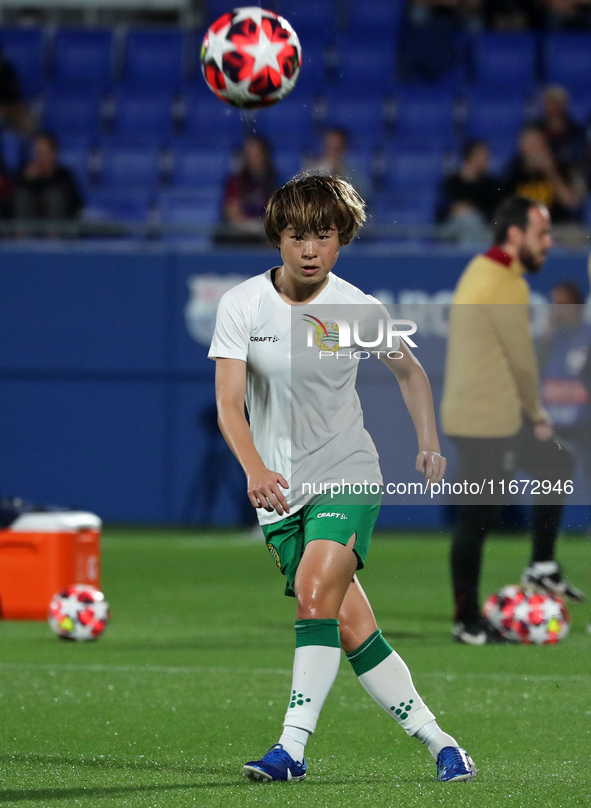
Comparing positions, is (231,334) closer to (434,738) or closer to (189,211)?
(434,738)

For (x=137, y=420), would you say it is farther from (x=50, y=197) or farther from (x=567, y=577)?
(x=567, y=577)

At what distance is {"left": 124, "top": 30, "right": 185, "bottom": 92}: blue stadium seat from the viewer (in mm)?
17109

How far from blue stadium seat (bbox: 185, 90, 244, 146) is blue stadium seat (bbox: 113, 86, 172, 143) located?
0.24 m

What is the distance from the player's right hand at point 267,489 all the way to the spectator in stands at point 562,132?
1031 cm

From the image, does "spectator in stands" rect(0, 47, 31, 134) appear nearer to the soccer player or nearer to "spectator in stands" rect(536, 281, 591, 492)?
"spectator in stands" rect(536, 281, 591, 492)

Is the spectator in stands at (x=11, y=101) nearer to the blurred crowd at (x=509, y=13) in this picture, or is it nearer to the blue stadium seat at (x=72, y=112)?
the blue stadium seat at (x=72, y=112)

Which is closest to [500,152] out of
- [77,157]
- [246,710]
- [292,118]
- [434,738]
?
[292,118]

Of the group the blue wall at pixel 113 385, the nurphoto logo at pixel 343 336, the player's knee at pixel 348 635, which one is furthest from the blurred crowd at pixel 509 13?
the player's knee at pixel 348 635

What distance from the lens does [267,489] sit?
420 cm

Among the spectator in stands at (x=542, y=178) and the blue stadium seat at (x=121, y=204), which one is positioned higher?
the spectator in stands at (x=542, y=178)

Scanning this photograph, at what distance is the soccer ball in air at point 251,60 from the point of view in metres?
6.13

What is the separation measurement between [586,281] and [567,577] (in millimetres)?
4222

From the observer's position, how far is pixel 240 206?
44.7 feet

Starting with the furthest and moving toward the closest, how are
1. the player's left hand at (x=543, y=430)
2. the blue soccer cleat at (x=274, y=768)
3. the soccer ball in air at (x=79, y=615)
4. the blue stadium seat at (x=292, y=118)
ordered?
the blue stadium seat at (x=292, y=118) < the soccer ball in air at (x=79, y=615) < the player's left hand at (x=543, y=430) < the blue soccer cleat at (x=274, y=768)
